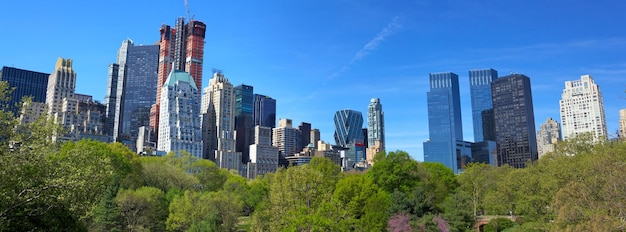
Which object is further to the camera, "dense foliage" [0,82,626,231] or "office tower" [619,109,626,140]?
"office tower" [619,109,626,140]

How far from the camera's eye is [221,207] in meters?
54.7

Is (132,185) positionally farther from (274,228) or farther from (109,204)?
(274,228)

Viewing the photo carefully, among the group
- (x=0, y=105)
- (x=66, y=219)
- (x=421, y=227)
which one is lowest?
(x=421, y=227)

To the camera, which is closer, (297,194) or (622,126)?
(297,194)

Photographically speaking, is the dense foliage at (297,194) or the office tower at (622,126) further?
the office tower at (622,126)

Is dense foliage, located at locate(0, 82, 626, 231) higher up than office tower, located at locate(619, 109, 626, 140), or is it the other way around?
office tower, located at locate(619, 109, 626, 140)

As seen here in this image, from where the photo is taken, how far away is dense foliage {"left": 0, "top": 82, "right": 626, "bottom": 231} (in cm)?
2048

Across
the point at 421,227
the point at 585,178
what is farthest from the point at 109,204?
the point at 585,178

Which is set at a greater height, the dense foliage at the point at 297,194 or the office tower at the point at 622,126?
the office tower at the point at 622,126

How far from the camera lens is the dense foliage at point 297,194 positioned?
20.5m

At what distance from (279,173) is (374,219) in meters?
13.6

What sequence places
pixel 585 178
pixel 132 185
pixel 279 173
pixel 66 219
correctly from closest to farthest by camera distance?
pixel 66 219 → pixel 585 178 → pixel 279 173 → pixel 132 185

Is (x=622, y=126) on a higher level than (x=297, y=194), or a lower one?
higher

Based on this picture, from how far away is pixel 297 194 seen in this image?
3862cm
